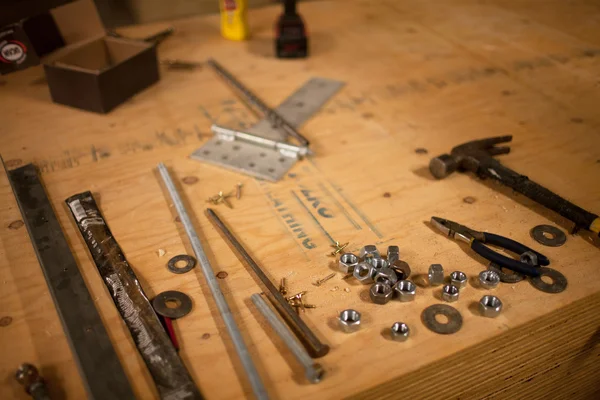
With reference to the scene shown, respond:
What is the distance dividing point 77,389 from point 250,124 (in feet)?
2.79

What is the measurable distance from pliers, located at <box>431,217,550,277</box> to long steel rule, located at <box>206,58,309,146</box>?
0.42 m

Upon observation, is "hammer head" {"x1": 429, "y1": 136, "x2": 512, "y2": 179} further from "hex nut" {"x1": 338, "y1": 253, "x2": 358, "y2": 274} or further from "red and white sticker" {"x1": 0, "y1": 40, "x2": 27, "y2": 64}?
"red and white sticker" {"x1": 0, "y1": 40, "x2": 27, "y2": 64}

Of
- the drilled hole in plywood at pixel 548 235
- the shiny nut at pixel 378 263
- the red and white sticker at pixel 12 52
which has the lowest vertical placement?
the drilled hole in plywood at pixel 548 235

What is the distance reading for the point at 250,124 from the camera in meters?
1.50

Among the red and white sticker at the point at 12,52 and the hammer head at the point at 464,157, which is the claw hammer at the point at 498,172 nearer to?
the hammer head at the point at 464,157

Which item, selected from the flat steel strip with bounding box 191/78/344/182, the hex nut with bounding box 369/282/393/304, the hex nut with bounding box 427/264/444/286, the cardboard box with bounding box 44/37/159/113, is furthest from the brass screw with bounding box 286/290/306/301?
the cardboard box with bounding box 44/37/159/113

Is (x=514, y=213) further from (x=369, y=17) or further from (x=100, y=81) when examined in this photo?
(x=369, y=17)

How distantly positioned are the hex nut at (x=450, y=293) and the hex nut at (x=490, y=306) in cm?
4

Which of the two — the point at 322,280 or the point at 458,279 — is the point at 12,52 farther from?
the point at 458,279

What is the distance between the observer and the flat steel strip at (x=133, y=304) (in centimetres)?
83

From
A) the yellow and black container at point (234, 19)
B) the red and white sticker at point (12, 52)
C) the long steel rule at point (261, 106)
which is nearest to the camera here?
the long steel rule at point (261, 106)

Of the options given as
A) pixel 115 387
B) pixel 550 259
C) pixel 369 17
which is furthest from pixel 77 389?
pixel 369 17

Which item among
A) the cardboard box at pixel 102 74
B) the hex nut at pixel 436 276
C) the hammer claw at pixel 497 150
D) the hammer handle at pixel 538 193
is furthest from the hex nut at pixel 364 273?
the cardboard box at pixel 102 74

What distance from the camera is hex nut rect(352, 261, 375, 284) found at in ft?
3.26
